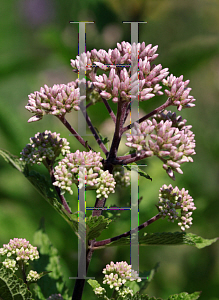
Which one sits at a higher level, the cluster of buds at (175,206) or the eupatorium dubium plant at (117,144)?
the eupatorium dubium plant at (117,144)

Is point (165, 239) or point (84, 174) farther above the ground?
point (84, 174)

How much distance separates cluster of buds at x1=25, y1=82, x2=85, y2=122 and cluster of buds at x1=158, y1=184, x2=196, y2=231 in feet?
1.09

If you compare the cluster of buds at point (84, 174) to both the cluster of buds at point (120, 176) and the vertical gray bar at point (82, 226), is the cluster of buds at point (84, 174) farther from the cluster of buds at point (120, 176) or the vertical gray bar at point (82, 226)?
the cluster of buds at point (120, 176)

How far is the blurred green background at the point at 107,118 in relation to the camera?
5.16 ft

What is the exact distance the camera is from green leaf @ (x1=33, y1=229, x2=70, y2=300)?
100cm

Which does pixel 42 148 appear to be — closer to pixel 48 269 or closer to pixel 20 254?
pixel 20 254

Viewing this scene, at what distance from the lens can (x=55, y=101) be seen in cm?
73

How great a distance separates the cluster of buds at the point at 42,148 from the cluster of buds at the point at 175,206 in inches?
11.5

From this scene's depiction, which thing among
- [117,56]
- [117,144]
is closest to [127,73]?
[117,56]

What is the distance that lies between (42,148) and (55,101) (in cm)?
14

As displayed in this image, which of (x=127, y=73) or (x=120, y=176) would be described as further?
(x=120, y=176)

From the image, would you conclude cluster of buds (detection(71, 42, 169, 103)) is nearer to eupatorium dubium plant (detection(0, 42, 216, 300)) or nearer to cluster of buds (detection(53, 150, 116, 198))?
eupatorium dubium plant (detection(0, 42, 216, 300))

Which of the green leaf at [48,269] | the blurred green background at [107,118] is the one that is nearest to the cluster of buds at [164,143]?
the green leaf at [48,269]

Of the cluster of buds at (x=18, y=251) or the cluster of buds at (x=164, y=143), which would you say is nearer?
the cluster of buds at (x=164, y=143)
